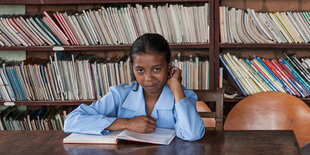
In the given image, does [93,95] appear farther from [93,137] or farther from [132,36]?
[93,137]

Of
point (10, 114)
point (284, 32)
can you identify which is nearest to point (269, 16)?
point (284, 32)

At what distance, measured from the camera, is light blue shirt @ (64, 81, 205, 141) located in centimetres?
168

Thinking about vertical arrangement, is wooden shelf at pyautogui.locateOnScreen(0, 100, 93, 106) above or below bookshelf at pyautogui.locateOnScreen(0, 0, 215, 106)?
below

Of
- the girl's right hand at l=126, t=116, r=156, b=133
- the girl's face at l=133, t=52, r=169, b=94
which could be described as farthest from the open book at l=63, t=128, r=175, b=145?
the girl's face at l=133, t=52, r=169, b=94

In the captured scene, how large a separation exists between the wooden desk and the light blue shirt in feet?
0.19

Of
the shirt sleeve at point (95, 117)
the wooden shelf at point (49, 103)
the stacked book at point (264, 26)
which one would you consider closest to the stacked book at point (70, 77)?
the wooden shelf at point (49, 103)

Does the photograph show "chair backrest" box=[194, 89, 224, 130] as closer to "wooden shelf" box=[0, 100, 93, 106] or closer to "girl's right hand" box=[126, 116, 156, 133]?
"girl's right hand" box=[126, 116, 156, 133]

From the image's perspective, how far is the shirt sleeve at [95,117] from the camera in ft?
5.56

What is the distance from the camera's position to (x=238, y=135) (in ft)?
5.54

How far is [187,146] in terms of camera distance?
62.2 inches

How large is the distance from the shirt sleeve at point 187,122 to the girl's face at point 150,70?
0.43 feet

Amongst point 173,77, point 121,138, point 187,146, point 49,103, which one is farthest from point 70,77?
point 187,146

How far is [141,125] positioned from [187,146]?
22 centimetres

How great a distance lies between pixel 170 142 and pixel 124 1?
5.07 ft
